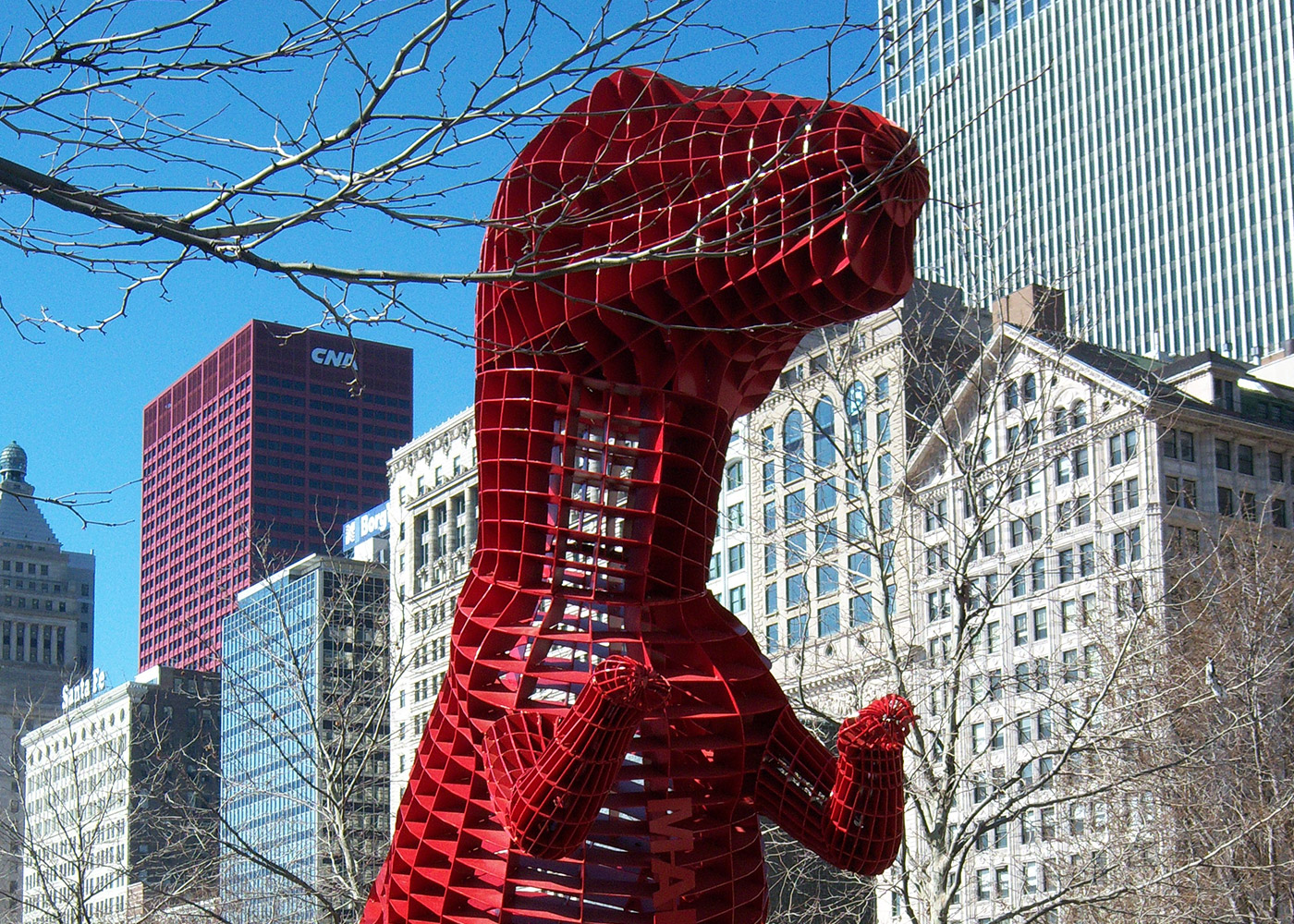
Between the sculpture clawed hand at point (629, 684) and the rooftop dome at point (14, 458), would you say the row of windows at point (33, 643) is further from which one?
the sculpture clawed hand at point (629, 684)

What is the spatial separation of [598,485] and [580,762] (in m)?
1.87

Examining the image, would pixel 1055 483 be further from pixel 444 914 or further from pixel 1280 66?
pixel 1280 66

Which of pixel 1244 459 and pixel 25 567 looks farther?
pixel 25 567

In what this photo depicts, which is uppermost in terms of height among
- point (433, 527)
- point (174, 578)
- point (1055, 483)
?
point (174, 578)

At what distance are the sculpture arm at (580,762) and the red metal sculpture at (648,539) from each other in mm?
314

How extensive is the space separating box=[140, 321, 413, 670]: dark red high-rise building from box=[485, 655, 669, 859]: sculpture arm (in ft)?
443

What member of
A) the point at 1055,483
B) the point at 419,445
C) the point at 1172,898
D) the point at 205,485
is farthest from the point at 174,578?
the point at 1172,898

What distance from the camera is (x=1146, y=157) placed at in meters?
94.2

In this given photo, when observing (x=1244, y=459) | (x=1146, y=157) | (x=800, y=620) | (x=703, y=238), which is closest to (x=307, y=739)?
(x=800, y=620)

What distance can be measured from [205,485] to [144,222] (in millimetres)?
151060

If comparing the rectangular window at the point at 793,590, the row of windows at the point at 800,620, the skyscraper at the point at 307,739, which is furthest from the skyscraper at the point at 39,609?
the rectangular window at the point at 793,590

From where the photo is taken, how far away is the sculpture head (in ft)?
31.7

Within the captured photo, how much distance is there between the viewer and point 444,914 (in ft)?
33.7

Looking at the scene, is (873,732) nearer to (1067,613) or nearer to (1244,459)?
(1067,613)
